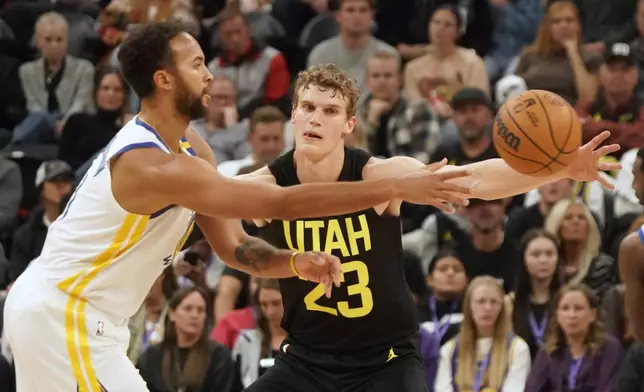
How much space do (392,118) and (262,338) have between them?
286 centimetres

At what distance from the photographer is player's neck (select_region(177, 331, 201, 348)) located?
898 cm

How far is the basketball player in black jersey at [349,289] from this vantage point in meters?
5.96

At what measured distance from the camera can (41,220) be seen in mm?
10820

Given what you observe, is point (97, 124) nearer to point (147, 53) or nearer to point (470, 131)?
point (470, 131)

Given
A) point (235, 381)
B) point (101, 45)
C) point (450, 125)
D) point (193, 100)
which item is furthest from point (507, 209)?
point (193, 100)

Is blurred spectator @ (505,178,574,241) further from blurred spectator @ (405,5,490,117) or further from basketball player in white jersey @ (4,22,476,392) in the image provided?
basketball player in white jersey @ (4,22,476,392)

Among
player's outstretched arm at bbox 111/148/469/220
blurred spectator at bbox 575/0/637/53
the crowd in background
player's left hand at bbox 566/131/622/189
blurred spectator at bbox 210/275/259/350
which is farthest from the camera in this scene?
blurred spectator at bbox 575/0/637/53

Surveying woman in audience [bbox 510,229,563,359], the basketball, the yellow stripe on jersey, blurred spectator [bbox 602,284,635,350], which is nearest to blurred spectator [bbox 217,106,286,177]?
woman in audience [bbox 510,229,563,359]

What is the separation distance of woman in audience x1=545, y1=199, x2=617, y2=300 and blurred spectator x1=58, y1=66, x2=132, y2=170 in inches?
170

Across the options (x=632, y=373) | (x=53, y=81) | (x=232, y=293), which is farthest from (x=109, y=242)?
(x=53, y=81)

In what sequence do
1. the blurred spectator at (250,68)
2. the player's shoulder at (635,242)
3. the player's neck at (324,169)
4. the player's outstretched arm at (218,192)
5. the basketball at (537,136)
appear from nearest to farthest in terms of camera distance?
the player's outstretched arm at (218,192) < the player's shoulder at (635,242) < the basketball at (537,136) < the player's neck at (324,169) < the blurred spectator at (250,68)

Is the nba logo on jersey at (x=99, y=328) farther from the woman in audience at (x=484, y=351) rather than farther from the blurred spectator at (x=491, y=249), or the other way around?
the blurred spectator at (x=491, y=249)

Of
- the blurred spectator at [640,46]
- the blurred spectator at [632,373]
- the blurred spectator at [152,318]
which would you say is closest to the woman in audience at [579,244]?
the blurred spectator at [632,373]

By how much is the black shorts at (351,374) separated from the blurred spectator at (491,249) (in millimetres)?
3648
